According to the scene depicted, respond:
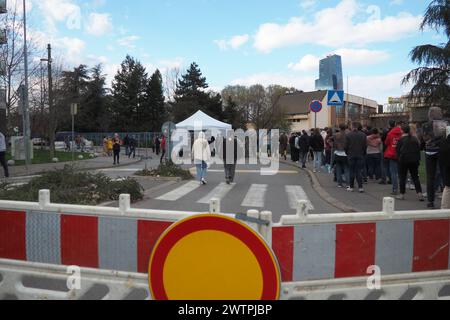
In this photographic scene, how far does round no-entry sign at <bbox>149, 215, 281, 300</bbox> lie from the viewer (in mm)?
2695

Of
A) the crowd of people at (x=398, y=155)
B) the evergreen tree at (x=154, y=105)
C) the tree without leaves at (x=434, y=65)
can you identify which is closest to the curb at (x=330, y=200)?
the crowd of people at (x=398, y=155)

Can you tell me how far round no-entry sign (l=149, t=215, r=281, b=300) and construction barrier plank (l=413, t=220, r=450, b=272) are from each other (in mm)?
1387

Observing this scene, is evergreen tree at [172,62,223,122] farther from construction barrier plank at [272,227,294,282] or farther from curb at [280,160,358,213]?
construction barrier plank at [272,227,294,282]

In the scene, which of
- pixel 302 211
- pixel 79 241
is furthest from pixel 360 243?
pixel 79 241

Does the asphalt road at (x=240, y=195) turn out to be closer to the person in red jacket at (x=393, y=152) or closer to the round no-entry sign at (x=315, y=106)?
the person in red jacket at (x=393, y=152)

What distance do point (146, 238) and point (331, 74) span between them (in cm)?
1486

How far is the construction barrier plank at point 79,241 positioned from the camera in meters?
3.37

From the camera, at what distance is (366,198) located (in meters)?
10.1

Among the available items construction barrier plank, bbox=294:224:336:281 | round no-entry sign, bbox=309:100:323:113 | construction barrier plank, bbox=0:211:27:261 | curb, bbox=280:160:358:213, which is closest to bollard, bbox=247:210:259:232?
construction barrier plank, bbox=294:224:336:281

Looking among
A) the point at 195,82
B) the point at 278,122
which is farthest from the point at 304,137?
the point at 195,82

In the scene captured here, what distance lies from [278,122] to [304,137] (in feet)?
111

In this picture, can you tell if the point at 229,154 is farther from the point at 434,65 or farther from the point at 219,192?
the point at 434,65

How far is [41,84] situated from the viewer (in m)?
32.4

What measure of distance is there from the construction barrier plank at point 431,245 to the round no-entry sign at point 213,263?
4.55 feet
